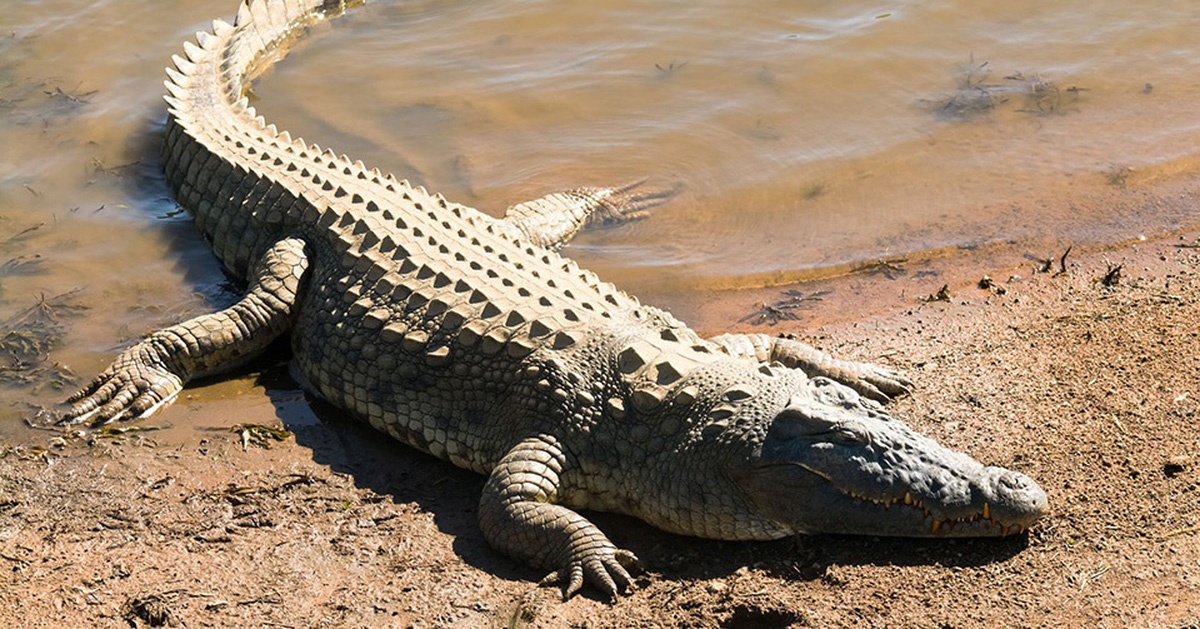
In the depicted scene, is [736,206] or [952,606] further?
[736,206]

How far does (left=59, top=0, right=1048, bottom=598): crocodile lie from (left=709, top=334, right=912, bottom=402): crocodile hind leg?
12 mm

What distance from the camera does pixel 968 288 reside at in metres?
7.16

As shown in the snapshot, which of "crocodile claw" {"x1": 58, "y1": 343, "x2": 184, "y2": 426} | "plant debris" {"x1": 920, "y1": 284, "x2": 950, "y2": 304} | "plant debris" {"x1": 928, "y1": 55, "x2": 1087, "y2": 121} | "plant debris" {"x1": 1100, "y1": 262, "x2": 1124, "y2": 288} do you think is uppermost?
"plant debris" {"x1": 928, "y1": 55, "x2": 1087, "y2": 121}

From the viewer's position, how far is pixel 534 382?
18.0ft

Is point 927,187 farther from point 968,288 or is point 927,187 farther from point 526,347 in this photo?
point 526,347

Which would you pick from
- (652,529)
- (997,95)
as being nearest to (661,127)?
(997,95)

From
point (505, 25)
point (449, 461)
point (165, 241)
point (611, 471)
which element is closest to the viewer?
point (611, 471)

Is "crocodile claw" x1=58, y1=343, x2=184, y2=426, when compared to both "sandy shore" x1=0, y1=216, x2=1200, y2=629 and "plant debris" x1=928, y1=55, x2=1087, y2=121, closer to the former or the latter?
"sandy shore" x1=0, y1=216, x2=1200, y2=629

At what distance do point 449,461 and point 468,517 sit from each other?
449mm

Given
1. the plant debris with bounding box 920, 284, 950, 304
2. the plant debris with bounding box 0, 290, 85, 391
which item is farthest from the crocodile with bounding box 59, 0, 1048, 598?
the plant debris with bounding box 920, 284, 950, 304

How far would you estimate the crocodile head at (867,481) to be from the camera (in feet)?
15.5

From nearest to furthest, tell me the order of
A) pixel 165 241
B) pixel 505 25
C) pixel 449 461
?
pixel 449 461
pixel 165 241
pixel 505 25

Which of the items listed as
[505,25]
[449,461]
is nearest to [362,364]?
[449,461]

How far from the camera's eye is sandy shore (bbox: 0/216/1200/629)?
181 inches
